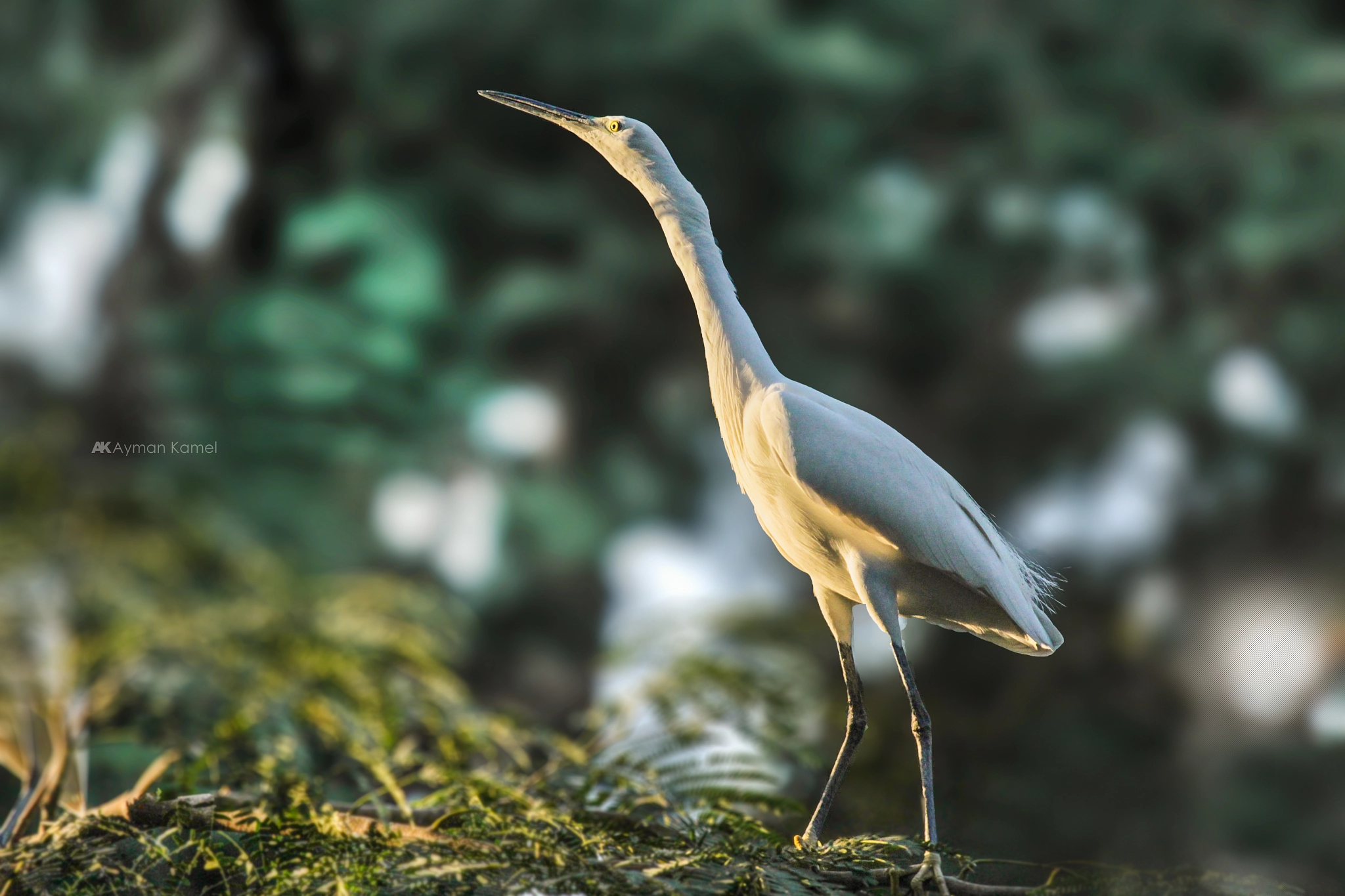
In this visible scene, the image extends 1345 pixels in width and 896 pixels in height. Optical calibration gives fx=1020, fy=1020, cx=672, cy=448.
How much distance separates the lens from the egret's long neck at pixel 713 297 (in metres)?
0.68

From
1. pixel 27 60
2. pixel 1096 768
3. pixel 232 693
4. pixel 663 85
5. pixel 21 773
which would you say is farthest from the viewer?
pixel 27 60


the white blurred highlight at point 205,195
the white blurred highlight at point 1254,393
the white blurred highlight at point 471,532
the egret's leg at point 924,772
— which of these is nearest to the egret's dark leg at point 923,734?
the egret's leg at point 924,772

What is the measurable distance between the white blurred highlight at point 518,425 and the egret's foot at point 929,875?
7.79 feet

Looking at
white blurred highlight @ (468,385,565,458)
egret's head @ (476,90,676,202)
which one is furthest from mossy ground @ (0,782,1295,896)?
white blurred highlight @ (468,385,565,458)

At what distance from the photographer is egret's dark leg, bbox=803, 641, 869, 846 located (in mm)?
654

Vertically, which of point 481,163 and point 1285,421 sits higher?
point 1285,421

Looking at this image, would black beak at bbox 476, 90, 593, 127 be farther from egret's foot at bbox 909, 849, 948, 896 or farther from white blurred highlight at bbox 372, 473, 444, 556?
white blurred highlight at bbox 372, 473, 444, 556

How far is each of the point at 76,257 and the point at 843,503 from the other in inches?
112

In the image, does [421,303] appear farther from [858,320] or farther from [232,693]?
[232,693]

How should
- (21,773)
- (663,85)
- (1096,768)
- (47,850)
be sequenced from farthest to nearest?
(663,85) → (1096,768) → (21,773) → (47,850)

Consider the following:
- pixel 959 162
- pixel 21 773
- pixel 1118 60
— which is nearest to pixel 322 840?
pixel 21 773

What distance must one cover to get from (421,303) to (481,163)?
0.46 m

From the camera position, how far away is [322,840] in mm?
637

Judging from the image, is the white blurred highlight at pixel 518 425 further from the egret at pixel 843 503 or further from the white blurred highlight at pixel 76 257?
the egret at pixel 843 503
